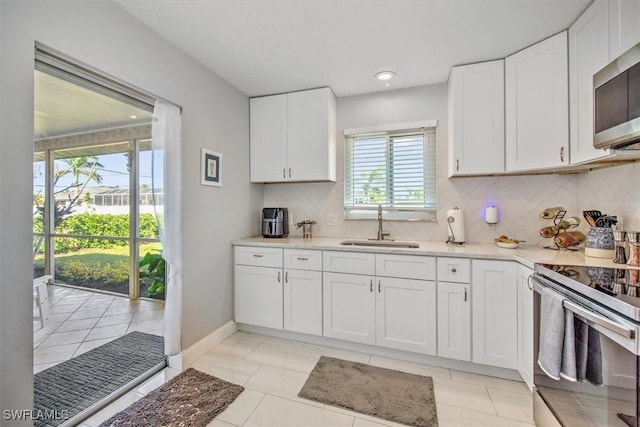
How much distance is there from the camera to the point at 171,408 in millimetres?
1709

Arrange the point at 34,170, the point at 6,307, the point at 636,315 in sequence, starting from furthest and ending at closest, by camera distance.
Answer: the point at 34,170 < the point at 6,307 < the point at 636,315

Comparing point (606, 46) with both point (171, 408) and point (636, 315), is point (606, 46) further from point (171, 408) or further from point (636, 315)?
point (171, 408)

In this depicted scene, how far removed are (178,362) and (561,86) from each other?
349 cm

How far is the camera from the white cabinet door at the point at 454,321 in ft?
6.76

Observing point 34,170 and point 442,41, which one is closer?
point 34,170

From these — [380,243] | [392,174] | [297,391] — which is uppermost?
[392,174]

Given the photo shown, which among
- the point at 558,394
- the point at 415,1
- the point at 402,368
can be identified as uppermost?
the point at 415,1

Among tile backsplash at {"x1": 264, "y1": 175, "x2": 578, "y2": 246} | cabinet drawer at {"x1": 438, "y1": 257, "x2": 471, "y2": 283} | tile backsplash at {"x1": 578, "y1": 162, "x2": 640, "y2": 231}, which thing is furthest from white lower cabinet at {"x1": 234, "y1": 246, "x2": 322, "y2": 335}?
tile backsplash at {"x1": 578, "y1": 162, "x2": 640, "y2": 231}

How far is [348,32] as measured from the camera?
1924 millimetres

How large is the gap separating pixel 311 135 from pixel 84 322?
256cm

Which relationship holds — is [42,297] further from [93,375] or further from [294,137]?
[294,137]

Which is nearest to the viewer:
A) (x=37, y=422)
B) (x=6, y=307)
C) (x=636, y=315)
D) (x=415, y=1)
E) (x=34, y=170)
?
(x=636, y=315)

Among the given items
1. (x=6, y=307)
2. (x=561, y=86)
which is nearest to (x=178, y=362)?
(x=6, y=307)

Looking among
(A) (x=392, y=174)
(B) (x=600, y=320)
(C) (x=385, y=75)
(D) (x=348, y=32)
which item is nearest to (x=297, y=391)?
(B) (x=600, y=320)
